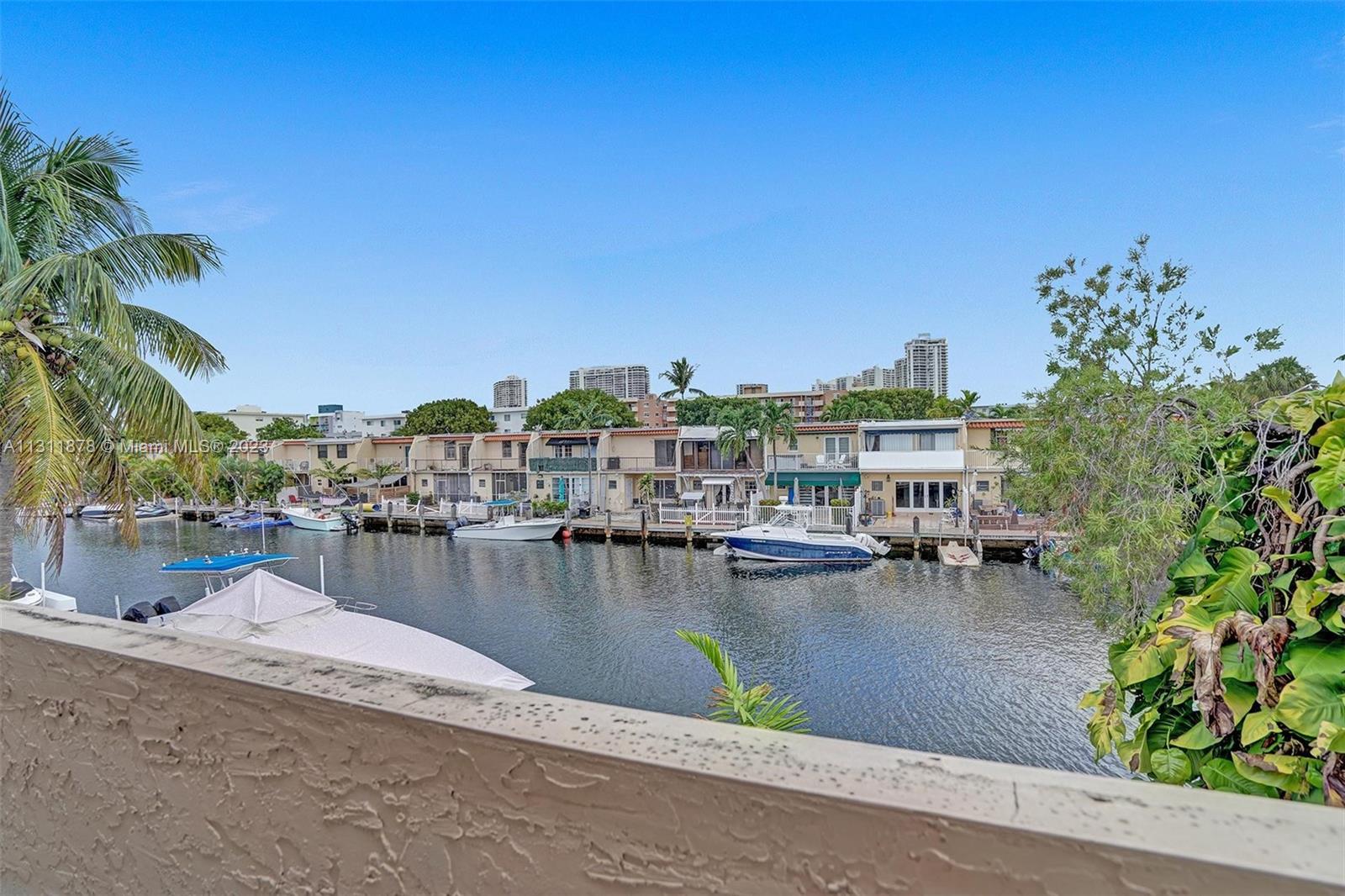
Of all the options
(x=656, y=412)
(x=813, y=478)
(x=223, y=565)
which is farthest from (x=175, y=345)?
(x=656, y=412)

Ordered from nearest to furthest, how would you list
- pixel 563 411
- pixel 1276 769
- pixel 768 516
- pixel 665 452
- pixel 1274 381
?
pixel 1276 769 < pixel 1274 381 < pixel 768 516 < pixel 665 452 < pixel 563 411

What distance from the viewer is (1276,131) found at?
11961mm

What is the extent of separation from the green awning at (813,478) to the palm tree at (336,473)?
27.6 metres

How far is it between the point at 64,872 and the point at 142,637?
2.52ft

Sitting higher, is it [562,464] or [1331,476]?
[1331,476]

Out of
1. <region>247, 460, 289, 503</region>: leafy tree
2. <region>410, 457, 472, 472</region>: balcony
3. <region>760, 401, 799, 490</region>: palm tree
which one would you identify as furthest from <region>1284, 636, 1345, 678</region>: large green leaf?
<region>247, 460, 289, 503</region>: leafy tree

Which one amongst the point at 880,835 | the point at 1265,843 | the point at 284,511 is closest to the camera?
the point at 1265,843

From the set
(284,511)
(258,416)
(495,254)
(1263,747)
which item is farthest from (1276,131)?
(258,416)

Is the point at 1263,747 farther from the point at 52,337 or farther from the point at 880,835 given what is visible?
the point at 52,337

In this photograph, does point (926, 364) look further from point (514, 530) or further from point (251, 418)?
point (251, 418)

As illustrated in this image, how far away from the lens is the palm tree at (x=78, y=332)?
4.83m

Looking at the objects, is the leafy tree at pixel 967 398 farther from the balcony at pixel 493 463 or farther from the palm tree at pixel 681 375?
the balcony at pixel 493 463

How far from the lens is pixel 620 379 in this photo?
424 ft

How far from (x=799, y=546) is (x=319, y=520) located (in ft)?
86.6
